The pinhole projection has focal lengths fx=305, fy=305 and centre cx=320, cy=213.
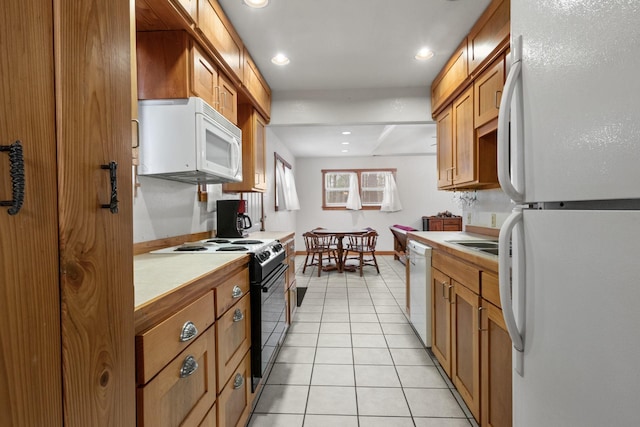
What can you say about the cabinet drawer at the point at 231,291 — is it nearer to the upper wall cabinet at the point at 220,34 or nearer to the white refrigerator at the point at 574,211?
the white refrigerator at the point at 574,211

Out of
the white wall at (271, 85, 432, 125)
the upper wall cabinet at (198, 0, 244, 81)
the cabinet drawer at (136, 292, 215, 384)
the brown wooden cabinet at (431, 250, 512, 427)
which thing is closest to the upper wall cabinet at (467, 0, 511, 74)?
the white wall at (271, 85, 432, 125)

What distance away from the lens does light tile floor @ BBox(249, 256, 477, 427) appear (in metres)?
1.68

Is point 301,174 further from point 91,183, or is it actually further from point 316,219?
point 91,183

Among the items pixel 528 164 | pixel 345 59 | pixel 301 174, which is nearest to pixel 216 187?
pixel 345 59

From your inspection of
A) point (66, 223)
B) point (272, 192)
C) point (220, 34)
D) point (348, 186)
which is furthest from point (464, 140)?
point (348, 186)

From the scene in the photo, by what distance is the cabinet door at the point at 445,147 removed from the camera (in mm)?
2787

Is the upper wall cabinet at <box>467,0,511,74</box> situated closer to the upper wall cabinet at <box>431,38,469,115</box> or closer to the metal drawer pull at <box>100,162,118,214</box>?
the upper wall cabinet at <box>431,38,469,115</box>

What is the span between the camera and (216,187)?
107 inches

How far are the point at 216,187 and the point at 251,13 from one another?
1384 millimetres

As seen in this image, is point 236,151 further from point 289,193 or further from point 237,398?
point 289,193

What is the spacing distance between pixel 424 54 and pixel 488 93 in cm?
78

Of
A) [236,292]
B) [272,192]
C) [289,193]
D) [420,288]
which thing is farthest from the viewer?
[289,193]

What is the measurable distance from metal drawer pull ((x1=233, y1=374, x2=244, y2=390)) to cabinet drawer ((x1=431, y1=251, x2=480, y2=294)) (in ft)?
4.00

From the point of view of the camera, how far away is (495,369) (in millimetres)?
1328
